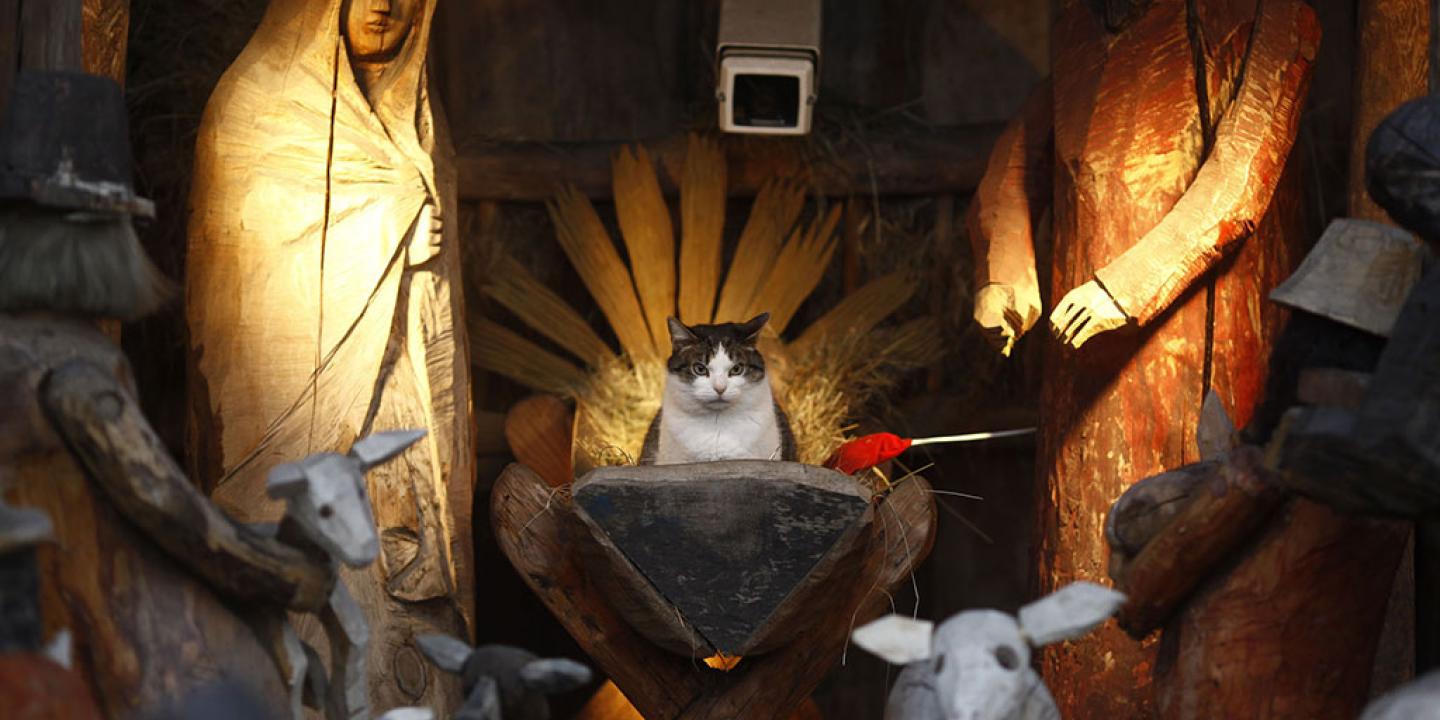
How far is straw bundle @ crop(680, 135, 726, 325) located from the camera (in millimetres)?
5227

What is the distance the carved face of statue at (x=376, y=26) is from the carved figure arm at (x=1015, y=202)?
1559 mm

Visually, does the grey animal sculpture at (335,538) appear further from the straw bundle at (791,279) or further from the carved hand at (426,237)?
the straw bundle at (791,279)

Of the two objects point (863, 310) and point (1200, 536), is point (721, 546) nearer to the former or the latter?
point (1200, 536)

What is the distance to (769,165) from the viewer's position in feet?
17.6

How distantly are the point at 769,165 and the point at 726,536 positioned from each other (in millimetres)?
2091

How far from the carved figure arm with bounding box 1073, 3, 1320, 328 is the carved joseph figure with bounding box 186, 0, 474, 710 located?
5.31ft

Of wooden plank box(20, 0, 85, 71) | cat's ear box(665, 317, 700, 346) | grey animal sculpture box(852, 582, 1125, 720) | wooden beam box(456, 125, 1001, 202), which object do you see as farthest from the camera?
wooden beam box(456, 125, 1001, 202)

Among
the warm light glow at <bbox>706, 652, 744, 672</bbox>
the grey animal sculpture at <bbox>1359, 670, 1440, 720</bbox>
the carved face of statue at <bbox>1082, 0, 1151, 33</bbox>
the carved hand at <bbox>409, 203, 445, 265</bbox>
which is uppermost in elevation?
the carved face of statue at <bbox>1082, 0, 1151, 33</bbox>

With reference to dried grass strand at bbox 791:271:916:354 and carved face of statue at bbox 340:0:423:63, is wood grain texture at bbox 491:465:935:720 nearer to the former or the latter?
carved face of statue at bbox 340:0:423:63

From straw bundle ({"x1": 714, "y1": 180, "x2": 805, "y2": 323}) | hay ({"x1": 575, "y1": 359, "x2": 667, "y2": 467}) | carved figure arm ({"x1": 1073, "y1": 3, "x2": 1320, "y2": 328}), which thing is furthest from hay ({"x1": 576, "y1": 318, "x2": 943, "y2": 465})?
carved figure arm ({"x1": 1073, "y1": 3, "x2": 1320, "y2": 328})

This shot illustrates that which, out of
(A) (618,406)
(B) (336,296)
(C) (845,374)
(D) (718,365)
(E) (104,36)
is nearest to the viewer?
(E) (104,36)

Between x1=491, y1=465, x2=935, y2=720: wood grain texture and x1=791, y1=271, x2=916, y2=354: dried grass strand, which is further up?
x1=791, y1=271, x2=916, y2=354: dried grass strand

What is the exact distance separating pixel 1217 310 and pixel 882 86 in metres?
1.95

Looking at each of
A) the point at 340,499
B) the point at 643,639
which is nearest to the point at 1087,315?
the point at 643,639
